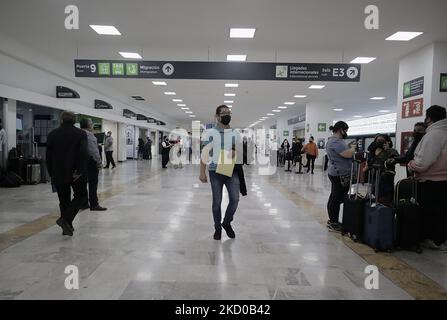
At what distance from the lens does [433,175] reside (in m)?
4.02

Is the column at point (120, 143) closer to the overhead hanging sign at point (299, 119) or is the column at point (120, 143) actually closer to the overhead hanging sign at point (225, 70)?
the overhead hanging sign at point (225, 70)

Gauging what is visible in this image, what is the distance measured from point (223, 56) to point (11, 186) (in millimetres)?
6808

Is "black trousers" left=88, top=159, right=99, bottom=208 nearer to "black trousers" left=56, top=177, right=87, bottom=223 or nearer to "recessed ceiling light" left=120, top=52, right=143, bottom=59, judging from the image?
"black trousers" left=56, top=177, right=87, bottom=223

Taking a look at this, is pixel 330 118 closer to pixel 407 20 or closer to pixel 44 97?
pixel 407 20

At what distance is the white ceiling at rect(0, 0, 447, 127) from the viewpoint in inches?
241

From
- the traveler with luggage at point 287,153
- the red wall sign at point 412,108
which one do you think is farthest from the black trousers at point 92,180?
the traveler with luggage at point 287,153

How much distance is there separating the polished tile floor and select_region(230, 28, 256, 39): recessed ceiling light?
402cm

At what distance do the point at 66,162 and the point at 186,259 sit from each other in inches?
81.6

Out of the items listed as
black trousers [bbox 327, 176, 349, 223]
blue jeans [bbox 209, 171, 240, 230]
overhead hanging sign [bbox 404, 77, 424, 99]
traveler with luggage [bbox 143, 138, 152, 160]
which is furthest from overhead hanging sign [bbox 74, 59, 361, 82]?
traveler with luggage [bbox 143, 138, 152, 160]

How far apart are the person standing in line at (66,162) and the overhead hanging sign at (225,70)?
4.41 metres

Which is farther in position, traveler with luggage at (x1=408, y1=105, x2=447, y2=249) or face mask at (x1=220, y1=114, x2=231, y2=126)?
face mask at (x1=220, y1=114, x2=231, y2=126)

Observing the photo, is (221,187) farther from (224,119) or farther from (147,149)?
(147,149)

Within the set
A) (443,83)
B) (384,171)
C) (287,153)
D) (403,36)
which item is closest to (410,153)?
(384,171)

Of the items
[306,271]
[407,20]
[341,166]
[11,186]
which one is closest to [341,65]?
[407,20]
